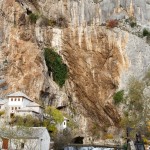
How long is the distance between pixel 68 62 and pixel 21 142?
83.6 feet

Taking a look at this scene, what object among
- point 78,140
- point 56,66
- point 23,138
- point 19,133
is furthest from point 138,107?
point 19,133

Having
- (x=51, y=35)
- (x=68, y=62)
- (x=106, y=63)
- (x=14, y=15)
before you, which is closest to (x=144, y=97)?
(x=106, y=63)

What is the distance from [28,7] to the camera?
60281 mm

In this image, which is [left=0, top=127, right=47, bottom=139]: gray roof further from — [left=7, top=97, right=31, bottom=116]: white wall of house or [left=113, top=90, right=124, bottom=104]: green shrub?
[left=113, top=90, right=124, bottom=104]: green shrub

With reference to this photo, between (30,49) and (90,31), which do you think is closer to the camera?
(30,49)

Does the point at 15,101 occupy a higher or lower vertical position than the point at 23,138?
higher

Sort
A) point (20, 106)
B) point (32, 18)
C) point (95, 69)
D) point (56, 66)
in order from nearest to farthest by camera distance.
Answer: point (20, 106), point (32, 18), point (95, 69), point (56, 66)

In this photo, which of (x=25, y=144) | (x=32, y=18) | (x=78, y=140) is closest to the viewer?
(x=25, y=144)

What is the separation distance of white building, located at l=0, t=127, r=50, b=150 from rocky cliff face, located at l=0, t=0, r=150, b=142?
1366 centimetres

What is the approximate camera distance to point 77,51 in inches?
2347

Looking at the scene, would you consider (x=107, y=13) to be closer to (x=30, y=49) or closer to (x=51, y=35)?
(x=51, y=35)

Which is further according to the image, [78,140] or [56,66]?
[56,66]

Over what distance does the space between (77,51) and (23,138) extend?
85.4 feet

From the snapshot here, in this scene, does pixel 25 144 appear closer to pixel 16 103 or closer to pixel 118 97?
pixel 16 103
